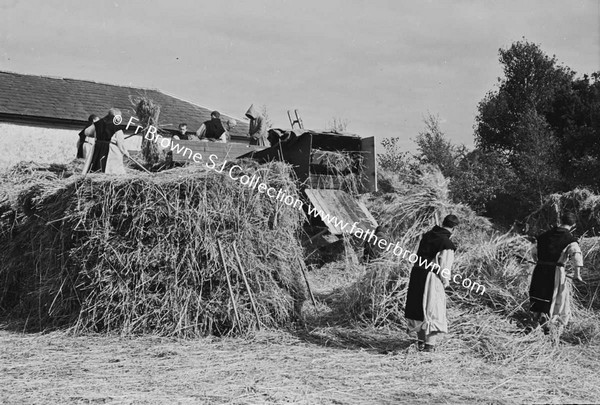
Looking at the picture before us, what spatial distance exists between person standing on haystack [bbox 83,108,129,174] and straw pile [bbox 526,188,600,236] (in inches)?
340

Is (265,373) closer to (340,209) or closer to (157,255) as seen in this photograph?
(157,255)

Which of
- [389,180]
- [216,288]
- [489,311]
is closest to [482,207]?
[389,180]

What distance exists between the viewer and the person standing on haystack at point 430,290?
696cm

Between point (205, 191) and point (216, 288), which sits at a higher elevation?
point (205, 191)

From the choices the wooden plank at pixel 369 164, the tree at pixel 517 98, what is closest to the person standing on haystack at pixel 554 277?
the wooden plank at pixel 369 164

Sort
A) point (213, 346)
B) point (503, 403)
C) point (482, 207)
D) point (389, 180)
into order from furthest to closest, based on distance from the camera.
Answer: point (482, 207), point (389, 180), point (213, 346), point (503, 403)

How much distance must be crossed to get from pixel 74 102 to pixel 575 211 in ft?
59.4

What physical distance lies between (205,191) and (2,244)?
3869 millimetres

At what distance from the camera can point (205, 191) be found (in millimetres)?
8008

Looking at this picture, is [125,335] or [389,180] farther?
[389,180]

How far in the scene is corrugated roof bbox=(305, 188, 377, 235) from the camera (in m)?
11.1

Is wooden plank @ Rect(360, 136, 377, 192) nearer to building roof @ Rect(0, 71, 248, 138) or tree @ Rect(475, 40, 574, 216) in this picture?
building roof @ Rect(0, 71, 248, 138)

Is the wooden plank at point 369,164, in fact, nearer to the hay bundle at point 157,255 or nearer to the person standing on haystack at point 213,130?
the person standing on haystack at point 213,130

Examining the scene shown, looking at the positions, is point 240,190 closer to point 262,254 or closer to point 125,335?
point 262,254
